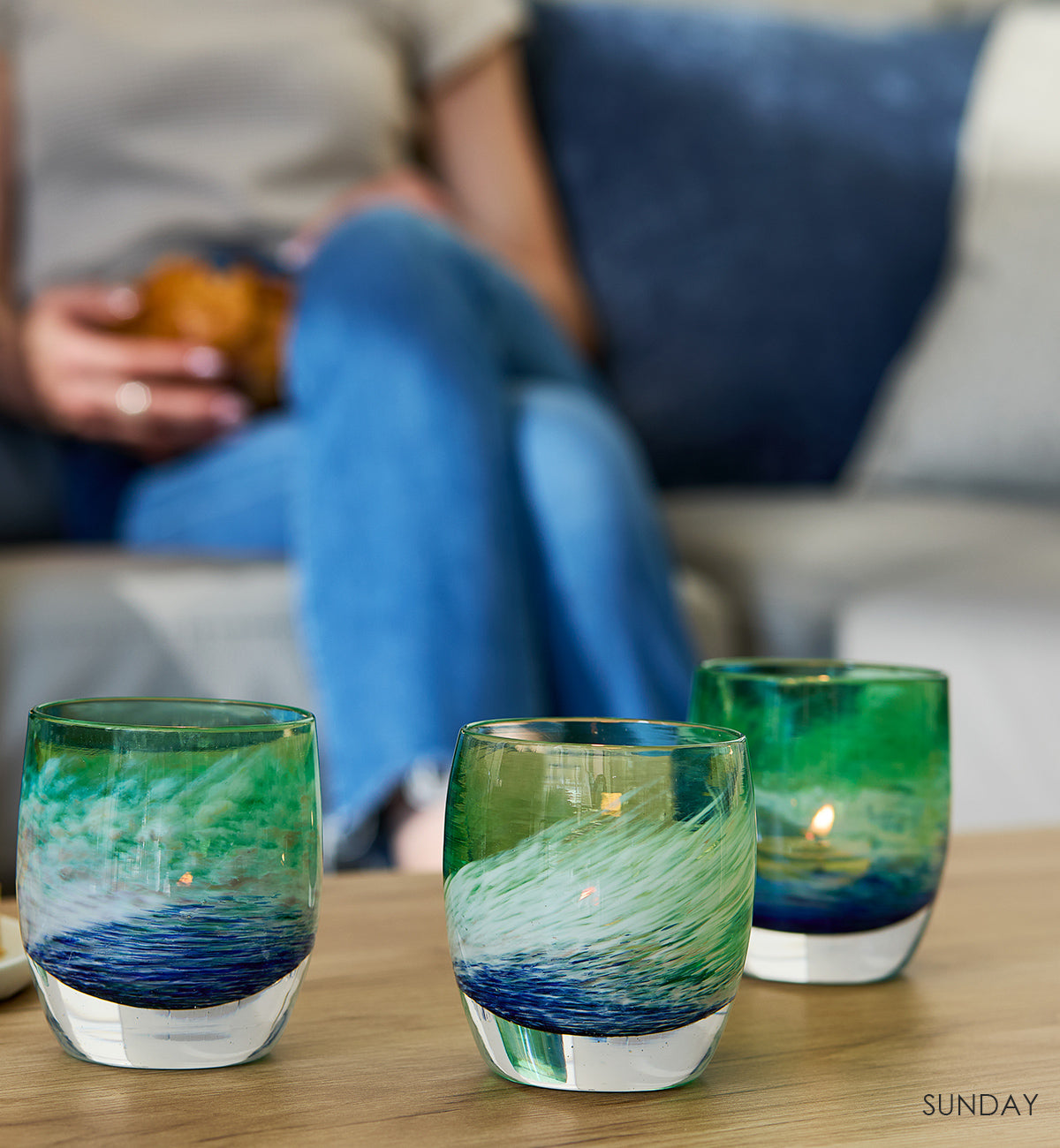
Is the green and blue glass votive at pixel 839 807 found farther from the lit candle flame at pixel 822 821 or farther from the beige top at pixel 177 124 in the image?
the beige top at pixel 177 124

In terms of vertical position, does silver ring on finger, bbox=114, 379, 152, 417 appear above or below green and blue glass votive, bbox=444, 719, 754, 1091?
above

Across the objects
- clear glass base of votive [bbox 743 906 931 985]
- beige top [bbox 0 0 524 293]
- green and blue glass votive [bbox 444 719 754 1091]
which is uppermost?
beige top [bbox 0 0 524 293]

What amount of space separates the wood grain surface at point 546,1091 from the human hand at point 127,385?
0.83 meters


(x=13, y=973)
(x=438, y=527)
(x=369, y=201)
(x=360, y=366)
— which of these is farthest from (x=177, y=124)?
(x=13, y=973)

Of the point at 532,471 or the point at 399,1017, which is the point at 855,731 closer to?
the point at 399,1017

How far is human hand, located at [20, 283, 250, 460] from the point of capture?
1183mm

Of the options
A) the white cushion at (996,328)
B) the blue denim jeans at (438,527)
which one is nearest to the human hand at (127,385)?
the blue denim jeans at (438,527)

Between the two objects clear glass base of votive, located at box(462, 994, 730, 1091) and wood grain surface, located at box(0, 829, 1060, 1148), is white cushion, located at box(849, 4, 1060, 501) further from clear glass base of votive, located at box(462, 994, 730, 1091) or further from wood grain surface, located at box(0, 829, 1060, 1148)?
clear glass base of votive, located at box(462, 994, 730, 1091)

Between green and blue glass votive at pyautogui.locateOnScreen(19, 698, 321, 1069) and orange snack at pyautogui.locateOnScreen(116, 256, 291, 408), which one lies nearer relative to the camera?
green and blue glass votive at pyautogui.locateOnScreen(19, 698, 321, 1069)

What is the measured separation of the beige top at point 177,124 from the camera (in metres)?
1.41

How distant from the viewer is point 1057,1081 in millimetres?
329

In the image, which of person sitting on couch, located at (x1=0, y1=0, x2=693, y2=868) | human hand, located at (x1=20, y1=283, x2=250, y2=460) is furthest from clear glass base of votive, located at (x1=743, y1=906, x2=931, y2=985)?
human hand, located at (x1=20, y1=283, x2=250, y2=460)

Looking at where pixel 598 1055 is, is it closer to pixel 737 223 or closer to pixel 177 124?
pixel 177 124

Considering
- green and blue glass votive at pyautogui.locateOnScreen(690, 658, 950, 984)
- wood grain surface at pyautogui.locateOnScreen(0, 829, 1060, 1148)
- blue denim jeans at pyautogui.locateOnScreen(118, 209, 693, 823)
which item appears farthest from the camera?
blue denim jeans at pyautogui.locateOnScreen(118, 209, 693, 823)
